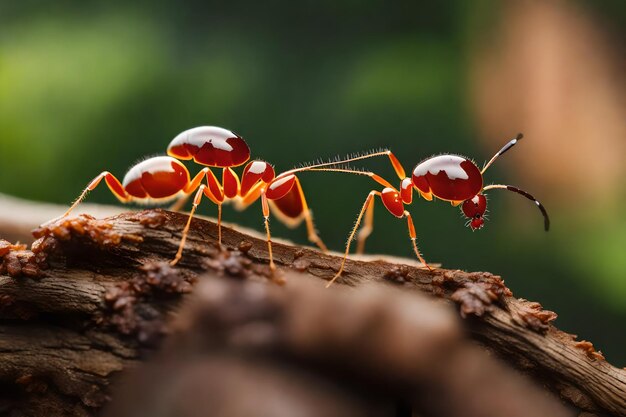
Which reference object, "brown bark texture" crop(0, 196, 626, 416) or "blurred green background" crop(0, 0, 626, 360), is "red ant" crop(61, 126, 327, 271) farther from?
"blurred green background" crop(0, 0, 626, 360)

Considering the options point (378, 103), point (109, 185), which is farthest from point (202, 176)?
point (378, 103)

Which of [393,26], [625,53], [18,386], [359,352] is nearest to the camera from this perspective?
[359,352]

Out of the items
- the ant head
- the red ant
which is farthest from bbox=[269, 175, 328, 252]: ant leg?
the ant head

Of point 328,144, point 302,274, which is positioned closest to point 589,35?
point 328,144

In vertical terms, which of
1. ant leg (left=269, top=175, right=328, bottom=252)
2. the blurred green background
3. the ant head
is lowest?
ant leg (left=269, top=175, right=328, bottom=252)

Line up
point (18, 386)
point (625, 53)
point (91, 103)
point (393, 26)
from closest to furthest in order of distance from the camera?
point (18, 386) → point (625, 53) → point (393, 26) → point (91, 103)

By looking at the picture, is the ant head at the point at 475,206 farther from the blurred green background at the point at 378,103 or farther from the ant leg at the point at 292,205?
the blurred green background at the point at 378,103

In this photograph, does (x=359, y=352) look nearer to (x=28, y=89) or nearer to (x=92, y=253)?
(x=92, y=253)
